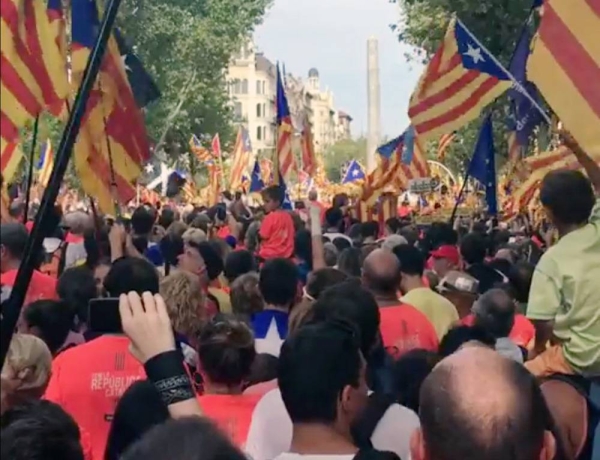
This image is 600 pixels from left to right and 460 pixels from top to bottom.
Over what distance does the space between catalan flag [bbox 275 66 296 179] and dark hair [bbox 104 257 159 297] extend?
41.1 feet

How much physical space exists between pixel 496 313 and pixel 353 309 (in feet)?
5.67

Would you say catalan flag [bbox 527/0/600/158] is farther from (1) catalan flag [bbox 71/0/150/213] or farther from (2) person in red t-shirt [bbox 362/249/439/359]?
(1) catalan flag [bbox 71/0/150/213]

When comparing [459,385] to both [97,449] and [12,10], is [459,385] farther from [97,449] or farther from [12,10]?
[97,449]

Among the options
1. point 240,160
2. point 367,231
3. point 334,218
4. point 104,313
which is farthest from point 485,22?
point 104,313

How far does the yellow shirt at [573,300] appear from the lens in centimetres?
458

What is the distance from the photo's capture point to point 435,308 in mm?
7129

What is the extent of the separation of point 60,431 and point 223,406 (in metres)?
1.33

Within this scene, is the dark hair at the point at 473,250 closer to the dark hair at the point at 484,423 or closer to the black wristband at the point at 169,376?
the black wristband at the point at 169,376

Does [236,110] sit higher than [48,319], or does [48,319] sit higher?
[236,110]

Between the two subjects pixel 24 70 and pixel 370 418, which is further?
pixel 370 418

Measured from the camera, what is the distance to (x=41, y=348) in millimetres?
4070

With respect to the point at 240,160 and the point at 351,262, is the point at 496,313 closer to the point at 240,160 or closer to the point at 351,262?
the point at 351,262

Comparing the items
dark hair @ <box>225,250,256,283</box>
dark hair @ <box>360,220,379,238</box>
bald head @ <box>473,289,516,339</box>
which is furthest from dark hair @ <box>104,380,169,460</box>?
dark hair @ <box>360,220,379,238</box>

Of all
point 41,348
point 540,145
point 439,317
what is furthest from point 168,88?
point 41,348
